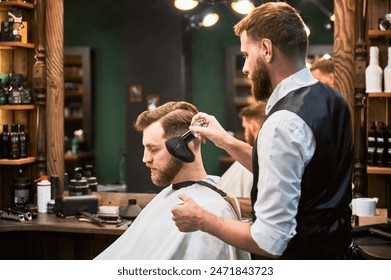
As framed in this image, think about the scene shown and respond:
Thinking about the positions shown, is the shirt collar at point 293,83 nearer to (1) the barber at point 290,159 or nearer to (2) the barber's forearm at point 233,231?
(1) the barber at point 290,159

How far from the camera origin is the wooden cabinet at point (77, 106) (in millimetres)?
3424

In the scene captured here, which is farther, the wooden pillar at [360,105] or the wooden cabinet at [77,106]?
the wooden cabinet at [77,106]

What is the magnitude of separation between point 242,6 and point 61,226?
1.40 m

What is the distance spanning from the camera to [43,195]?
3363 millimetres

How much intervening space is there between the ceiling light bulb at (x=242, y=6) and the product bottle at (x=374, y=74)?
2.04 ft

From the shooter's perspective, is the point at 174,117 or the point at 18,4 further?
the point at 18,4

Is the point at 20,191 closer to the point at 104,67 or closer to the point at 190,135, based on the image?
the point at 104,67

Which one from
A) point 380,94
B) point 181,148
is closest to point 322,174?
point 181,148

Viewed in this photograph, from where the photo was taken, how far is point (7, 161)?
3432 mm

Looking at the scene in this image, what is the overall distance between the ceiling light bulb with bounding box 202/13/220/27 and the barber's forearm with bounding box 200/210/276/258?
5.09 ft

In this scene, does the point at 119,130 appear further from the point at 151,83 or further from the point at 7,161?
the point at 7,161

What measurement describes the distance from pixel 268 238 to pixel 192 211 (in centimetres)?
25

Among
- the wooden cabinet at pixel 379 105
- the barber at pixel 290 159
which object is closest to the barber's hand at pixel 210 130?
the barber at pixel 290 159

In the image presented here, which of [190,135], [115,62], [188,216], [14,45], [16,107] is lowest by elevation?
[188,216]
